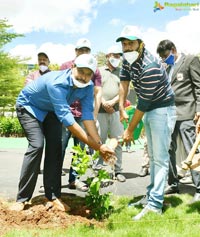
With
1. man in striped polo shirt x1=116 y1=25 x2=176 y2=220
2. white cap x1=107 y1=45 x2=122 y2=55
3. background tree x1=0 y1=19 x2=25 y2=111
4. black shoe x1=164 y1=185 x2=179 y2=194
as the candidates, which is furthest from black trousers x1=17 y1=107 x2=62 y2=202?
background tree x1=0 y1=19 x2=25 y2=111

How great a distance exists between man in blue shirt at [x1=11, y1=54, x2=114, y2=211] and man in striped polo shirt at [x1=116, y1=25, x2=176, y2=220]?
1.53 ft

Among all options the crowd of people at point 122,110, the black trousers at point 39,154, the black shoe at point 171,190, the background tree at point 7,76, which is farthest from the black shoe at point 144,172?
the background tree at point 7,76

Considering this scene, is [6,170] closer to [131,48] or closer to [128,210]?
[128,210]

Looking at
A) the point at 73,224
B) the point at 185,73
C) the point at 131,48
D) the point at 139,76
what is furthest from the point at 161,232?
the point at 185,73

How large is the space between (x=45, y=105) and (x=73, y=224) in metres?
1.37

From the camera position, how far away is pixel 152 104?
419 cm

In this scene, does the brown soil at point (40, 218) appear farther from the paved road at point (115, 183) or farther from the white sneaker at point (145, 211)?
the paved road at point (115, 183)

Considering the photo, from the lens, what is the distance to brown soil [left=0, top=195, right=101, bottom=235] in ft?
12.4

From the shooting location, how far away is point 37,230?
11.9 feet

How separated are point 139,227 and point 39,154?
54.4 inches

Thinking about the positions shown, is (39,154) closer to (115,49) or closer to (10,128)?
(115,49)

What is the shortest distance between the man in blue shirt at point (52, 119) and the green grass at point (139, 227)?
66 centimetres

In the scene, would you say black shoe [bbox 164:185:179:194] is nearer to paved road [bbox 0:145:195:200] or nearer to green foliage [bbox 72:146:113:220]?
paved road [bbox 0:145:195:200]

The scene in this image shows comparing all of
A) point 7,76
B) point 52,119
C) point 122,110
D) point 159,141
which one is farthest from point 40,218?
point 7,76
